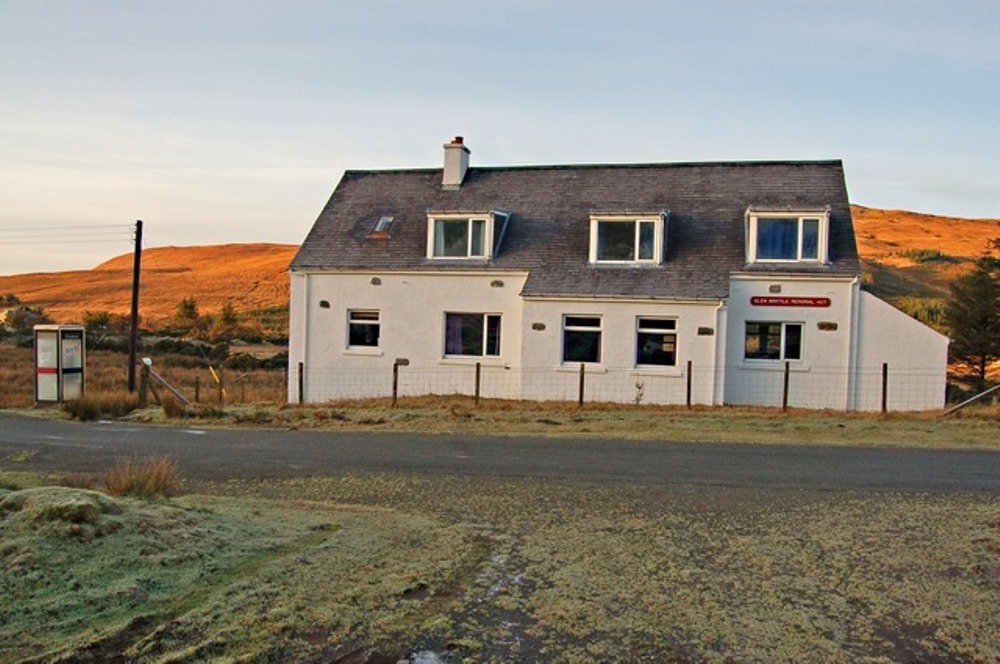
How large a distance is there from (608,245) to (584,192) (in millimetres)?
2664

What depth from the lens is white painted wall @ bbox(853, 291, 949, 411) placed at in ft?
76.8

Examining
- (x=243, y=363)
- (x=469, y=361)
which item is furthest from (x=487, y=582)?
(x=243, y=363)

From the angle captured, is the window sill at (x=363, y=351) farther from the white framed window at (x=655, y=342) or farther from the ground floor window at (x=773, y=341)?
the ground floor window at (x=773, y=341)

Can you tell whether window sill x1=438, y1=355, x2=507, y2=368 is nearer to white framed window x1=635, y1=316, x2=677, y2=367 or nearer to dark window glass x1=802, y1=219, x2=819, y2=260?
white framed window x1=635, y1=316, x2=677, y2=367

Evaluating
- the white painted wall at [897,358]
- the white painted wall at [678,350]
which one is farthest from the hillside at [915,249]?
the white painted wall at [678,350]

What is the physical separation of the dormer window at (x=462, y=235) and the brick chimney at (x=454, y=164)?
2236 millimetres

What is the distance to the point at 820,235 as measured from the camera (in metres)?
23.9

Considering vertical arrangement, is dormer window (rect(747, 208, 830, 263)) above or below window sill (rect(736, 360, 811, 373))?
above

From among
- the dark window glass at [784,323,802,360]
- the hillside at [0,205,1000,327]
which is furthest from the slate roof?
the hillside at [0,205,1000,327]

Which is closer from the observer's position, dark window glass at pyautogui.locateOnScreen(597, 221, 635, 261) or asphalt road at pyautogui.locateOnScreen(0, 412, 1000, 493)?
asphalt road at pyautogui.locateOnScreen(0, 412, 1000, 493)

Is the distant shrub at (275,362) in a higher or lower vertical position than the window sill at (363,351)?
lower

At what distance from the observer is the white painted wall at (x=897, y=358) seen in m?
23.4

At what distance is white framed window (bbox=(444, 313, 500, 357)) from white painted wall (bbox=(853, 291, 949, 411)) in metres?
9.51

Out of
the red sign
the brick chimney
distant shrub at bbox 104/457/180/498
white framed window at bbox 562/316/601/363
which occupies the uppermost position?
the brick chimney
